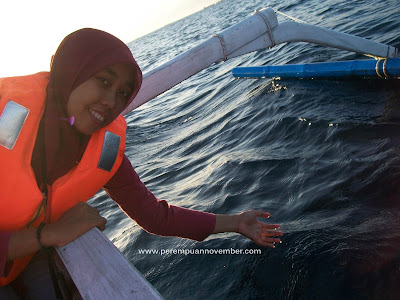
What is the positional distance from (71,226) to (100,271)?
407mm

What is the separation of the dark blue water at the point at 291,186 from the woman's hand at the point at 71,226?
1.26 m

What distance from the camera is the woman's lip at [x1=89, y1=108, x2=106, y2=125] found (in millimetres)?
1741

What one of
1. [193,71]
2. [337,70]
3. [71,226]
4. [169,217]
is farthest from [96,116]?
[337,70]

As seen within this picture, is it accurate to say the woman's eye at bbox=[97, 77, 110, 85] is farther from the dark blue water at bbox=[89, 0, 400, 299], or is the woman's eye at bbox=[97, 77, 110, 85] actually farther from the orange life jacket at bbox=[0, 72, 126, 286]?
the dark blue water at bbox=[89, 0, 400, 299]

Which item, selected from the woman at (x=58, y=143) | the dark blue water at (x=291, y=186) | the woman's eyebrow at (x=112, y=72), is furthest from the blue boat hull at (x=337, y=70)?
the woman's eyebrow at (x=112, y=72)

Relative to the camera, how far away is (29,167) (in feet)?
5.37

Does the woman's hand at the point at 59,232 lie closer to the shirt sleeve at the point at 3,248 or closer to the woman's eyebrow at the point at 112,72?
the shirt sleeve at the point at 3,248

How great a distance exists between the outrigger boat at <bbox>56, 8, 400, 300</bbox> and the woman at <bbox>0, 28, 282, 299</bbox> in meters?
0.19

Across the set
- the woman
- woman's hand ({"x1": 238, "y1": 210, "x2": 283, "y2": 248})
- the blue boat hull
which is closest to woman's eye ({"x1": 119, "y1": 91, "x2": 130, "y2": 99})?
the woman

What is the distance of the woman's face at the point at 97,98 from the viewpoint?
1.71 metres

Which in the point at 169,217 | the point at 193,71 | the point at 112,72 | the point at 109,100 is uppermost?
the point at 112,72

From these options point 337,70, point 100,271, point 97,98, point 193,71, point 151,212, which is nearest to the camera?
point 100,271

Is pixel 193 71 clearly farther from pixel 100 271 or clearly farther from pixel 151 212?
pixel 100 271

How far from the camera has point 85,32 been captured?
1747mm
